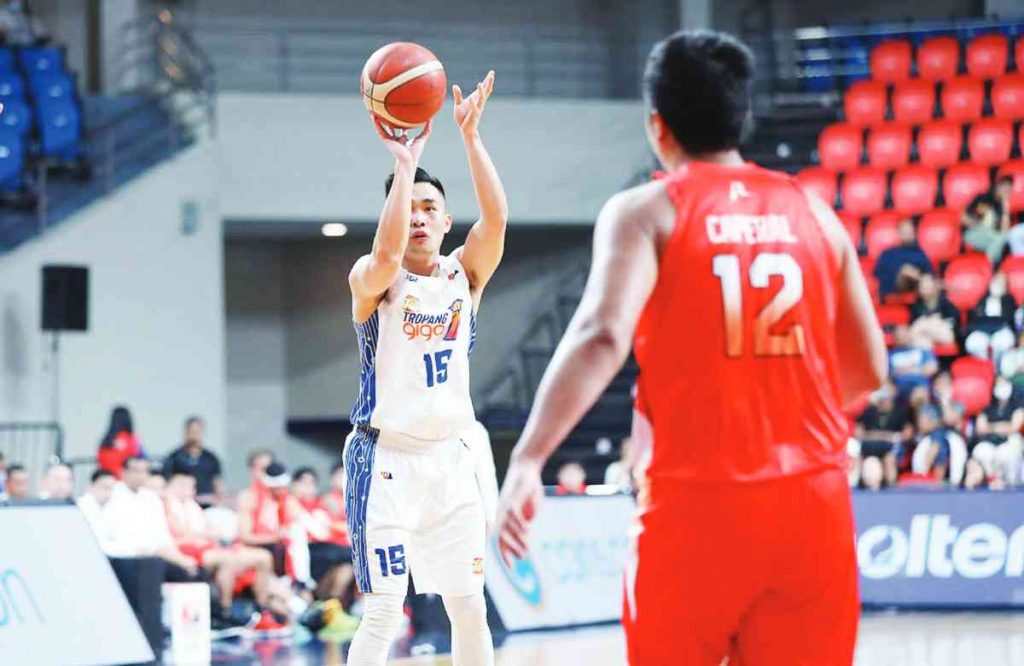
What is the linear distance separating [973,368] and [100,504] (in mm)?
7407

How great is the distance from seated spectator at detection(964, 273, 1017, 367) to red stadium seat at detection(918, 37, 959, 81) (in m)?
3.95

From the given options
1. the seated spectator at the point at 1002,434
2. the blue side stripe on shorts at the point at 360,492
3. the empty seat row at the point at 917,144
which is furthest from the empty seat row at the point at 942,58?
the blue side stripe on shorts at the point at 360,492

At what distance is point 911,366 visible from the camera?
14.0 metres

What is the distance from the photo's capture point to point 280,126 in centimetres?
1755

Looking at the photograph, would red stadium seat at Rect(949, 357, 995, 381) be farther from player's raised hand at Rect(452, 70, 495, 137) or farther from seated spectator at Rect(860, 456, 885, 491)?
player's raised hand at Rect(452, 70, 495, 137)

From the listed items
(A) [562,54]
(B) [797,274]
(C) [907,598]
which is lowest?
(C) [907,598]

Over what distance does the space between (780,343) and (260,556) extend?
896 centimetres

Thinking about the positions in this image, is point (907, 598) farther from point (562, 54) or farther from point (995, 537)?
point (562, 54)

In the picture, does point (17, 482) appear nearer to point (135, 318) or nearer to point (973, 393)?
point (135, 318)

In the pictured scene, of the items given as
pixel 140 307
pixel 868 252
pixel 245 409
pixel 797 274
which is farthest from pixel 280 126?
pixel 797 274

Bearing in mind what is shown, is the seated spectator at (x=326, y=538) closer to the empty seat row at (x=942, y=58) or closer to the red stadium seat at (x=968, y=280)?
the red stadium seat at (x=968, y=280)

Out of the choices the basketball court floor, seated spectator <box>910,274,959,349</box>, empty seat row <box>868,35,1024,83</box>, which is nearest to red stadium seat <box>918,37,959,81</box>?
empty seat row <box>868,35,1024,83</box>

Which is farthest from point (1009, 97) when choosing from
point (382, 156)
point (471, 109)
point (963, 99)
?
point (471, 109)

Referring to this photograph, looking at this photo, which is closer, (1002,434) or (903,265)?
(1002,434)
